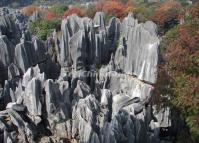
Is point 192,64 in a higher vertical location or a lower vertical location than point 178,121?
higher

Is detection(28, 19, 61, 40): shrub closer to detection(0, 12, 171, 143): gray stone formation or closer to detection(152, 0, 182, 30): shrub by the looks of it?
detection(0, 12, 171, 143): gray stone formation

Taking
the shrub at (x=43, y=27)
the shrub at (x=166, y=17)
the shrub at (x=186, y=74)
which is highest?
the shrub at (x=186, y=74)

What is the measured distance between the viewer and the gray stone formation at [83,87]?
16.9 m

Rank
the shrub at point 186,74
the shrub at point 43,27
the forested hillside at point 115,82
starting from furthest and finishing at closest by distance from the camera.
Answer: the shrub at point 43,27 < the forested hillside at point 115,82 < the shrub at point 186,74

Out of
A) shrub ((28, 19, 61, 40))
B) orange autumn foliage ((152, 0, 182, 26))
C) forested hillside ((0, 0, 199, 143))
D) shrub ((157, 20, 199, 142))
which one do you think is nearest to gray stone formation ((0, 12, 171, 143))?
forested hillside ((0, 0, 199, 143))

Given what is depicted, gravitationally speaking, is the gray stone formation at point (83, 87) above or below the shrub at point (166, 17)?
above

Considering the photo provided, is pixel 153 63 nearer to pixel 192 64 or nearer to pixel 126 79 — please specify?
pixel 126 79

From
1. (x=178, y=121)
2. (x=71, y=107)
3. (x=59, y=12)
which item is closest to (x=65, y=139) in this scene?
(x=71, y=107)

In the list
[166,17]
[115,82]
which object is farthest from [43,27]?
[115,82]

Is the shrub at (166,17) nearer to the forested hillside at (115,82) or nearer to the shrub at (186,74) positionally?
the forested hillside at (115,82)

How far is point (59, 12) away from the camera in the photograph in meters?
51.6

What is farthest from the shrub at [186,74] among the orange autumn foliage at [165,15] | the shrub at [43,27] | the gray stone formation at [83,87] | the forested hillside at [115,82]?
the orange autumn foliage at [165,15]

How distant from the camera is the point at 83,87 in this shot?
63.8 feet

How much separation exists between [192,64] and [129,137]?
3.73 m
